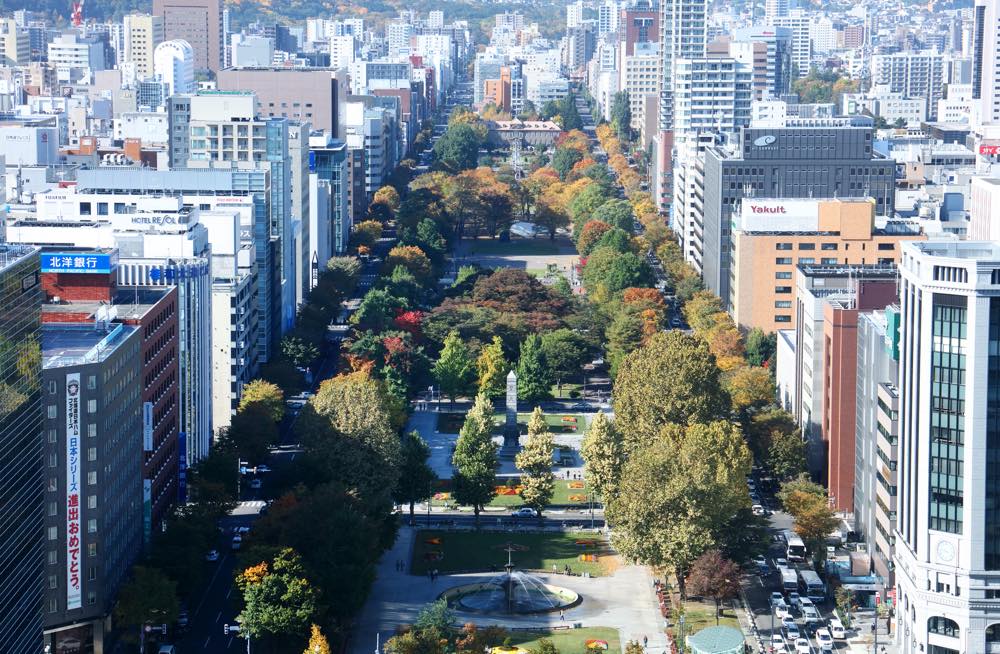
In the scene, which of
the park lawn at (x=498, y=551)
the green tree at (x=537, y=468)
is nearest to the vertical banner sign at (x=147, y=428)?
the park lawn at (x=498, y=551)

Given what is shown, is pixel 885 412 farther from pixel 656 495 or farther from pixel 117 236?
pixel 117 236

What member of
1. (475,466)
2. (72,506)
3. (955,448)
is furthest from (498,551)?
(955,448)

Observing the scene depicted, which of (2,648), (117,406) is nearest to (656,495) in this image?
(117,406)

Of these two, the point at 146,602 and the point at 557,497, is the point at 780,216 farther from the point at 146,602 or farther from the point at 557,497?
the point at 146,602

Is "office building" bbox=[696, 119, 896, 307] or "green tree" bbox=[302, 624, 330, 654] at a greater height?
"office building" bbox=[696, 119, 896, 307]

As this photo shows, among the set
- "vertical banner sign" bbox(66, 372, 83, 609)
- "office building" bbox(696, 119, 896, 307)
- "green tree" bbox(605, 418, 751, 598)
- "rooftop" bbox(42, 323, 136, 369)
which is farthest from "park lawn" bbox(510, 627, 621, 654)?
"office building" bbox(696, 119, 896, 307)

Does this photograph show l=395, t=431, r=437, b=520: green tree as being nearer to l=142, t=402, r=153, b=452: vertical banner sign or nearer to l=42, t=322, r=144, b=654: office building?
l=142, t=402, r=153, b=452: vertical banner sign

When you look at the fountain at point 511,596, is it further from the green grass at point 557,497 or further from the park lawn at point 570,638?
the green grass at point 557,497
